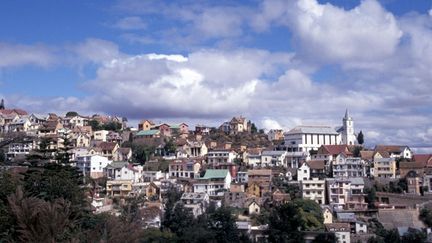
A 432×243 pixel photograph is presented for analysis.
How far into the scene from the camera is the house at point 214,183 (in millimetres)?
43662

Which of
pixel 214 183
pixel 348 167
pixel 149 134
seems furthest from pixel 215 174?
pixel 149 134

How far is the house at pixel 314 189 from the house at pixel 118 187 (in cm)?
1470

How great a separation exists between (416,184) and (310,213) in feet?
45.4

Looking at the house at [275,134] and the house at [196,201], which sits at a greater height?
the house at [275,134]

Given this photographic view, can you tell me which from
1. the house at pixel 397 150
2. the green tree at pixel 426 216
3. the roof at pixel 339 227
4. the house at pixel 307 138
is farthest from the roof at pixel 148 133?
the green tree at pixel 426 216

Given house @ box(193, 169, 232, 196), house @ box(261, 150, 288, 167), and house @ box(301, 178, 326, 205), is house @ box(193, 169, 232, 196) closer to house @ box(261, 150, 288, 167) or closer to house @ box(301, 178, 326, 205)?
house @ box(301, 178, 326, 205)

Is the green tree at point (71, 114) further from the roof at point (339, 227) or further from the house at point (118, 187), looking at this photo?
the roof at point (339, 227)

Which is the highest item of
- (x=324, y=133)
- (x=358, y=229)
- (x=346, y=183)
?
(x=324, y=133)

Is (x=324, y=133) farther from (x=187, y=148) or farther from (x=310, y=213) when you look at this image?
(x=310, y=213)

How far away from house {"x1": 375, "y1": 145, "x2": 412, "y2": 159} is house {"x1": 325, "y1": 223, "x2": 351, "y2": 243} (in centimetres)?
2153

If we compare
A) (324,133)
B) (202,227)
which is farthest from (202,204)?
(324,133)

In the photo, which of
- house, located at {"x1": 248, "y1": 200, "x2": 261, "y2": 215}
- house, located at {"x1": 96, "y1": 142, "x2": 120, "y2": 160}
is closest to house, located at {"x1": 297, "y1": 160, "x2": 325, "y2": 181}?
house, located at {"x1": 248, "y1": 200, "x2": 261, "y2": 215}

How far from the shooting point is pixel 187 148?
5694 cm

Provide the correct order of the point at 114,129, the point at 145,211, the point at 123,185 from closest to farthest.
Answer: the point at 145,211
the point at 123,185
the point at 114,129
